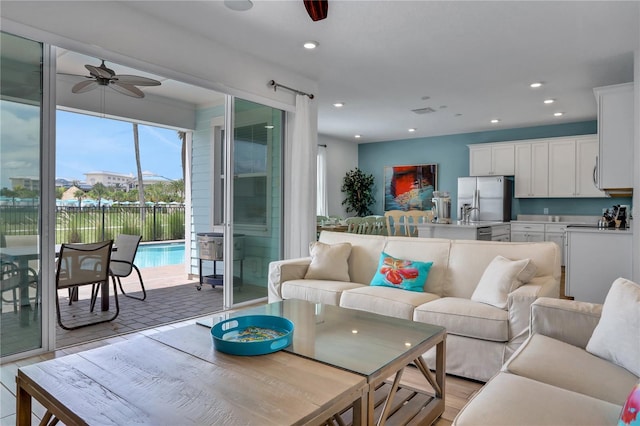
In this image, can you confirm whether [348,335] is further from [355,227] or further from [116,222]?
[116,222]

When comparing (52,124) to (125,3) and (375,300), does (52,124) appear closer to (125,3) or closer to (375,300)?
(125,3)

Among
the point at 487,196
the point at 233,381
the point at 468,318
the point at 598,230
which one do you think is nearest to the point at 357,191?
the point at 487,196

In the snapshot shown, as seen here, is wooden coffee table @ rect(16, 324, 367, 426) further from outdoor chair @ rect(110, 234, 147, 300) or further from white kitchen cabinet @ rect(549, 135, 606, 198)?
white kitchen cabinet @ rect(549, 135, 606, 198)

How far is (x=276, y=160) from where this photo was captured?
16.2ft

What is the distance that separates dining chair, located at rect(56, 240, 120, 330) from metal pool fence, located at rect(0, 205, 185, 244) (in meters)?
4.52

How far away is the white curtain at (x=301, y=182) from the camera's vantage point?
4.77 m

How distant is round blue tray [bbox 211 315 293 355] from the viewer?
1.72 metres

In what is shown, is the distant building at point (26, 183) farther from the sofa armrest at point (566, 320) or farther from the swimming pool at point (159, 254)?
the swimming pool at point (159, 254)

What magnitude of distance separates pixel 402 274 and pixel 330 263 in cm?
72

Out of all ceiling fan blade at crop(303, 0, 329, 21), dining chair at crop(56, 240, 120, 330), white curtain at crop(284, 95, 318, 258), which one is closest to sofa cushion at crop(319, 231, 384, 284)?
white curtain at crop(284, 95, 318, 258)

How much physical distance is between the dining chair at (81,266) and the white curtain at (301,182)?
6.58 feet

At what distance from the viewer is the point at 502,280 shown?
2699mm

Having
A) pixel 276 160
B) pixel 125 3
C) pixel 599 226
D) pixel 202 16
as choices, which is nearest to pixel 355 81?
pixel 276 160

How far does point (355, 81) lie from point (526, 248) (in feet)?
10.2
